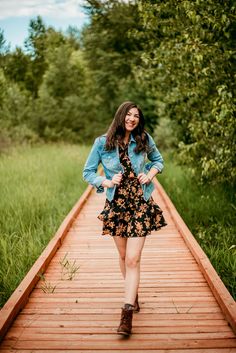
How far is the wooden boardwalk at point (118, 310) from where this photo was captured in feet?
10.4

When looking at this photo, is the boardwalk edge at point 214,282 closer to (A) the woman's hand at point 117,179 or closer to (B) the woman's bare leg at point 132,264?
(B) the woman's bare leg at point 132,264

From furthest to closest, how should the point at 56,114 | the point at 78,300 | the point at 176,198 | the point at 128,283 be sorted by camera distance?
the point at 56,114 < the point at 176,198 < the point at 78,300 < the point at 128,283

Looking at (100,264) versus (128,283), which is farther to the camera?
(100,264)

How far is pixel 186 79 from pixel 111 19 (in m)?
13.4

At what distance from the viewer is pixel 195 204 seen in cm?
848

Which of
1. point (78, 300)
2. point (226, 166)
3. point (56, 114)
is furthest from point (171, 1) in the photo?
point (56, 114)

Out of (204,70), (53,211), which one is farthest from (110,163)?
(53,211)

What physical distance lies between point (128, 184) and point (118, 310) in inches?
46.4

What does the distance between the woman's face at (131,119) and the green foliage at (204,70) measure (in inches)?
89.6

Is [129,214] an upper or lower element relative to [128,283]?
upper

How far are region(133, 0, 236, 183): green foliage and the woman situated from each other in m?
2.29

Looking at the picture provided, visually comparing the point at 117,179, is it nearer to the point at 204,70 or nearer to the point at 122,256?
the point at 122,256

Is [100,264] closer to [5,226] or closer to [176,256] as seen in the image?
[176,256]

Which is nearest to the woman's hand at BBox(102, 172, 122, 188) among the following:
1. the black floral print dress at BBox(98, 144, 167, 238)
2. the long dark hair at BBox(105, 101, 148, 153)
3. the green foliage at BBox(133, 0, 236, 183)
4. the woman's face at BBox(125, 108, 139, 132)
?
the black floral print dress at BBox(98, 144, 167, 238)
